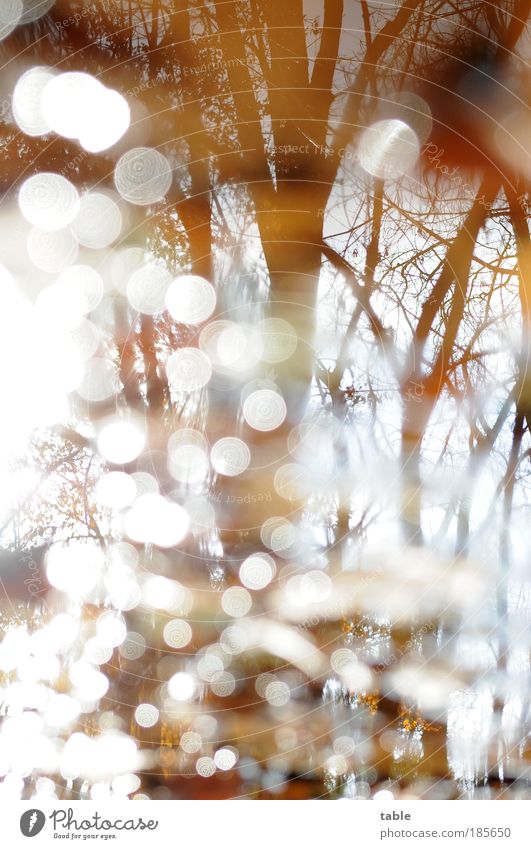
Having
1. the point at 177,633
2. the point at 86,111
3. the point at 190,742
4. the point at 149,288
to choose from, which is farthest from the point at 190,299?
the point at 190,742

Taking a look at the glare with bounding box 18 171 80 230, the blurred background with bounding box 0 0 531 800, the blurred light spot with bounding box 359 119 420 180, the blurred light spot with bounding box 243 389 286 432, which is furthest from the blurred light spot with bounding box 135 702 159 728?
the blurred light spot with bounding box 359 119 420 180

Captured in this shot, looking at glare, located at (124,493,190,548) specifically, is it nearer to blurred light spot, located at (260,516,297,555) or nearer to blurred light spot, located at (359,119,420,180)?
blurred light spot, located at (260,516,297,555)

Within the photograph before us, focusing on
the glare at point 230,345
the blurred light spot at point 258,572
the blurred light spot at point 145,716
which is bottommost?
the blurred light spot at point 145,716

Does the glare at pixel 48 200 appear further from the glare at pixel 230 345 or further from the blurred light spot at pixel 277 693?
the blurred light spot at pixel 277 693

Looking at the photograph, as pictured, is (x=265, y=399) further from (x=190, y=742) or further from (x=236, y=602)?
(x=190, y=742)

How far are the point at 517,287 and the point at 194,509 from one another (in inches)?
19.2

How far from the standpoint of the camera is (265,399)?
0.67 m

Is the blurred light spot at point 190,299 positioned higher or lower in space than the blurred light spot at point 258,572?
higher

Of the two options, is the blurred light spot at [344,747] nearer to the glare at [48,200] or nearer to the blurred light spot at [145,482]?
the blurred light spot at [145,482]

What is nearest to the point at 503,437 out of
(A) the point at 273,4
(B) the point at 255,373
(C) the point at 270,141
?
(B) the point at 255,373

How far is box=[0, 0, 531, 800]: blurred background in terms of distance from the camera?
640mm

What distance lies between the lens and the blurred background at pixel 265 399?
640mm

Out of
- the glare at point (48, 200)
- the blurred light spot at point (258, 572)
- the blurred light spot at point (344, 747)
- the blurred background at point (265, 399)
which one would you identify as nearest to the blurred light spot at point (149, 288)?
the blurred background at point (265, 399)

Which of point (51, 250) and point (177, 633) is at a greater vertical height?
point (51, 250)
